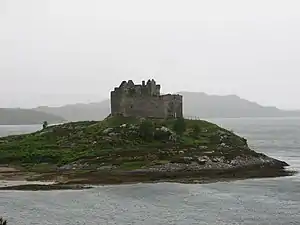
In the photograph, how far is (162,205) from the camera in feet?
187

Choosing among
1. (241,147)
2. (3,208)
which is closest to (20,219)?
(3,208)

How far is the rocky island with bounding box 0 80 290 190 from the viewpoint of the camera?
77875mm

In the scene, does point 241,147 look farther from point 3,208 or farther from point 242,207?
point 3,208

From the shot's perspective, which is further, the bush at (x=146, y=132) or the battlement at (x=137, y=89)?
the battlement at (x=137, y=89)

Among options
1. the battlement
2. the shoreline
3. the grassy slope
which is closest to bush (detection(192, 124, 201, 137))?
the grassy slope

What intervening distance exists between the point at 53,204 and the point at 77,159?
2831 centimetres

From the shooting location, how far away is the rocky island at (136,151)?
255 ft

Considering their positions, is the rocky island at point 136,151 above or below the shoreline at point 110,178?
above

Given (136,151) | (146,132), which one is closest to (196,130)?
(146,132)

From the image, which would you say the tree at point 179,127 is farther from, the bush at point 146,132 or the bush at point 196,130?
the bush at point 146,132

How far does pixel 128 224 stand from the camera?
47938 mm

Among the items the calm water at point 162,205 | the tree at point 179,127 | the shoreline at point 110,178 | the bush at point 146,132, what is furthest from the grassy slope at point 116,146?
the calm water at point 162,205

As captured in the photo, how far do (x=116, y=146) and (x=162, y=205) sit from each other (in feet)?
119

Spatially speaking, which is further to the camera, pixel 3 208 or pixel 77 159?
pixel 77 159
